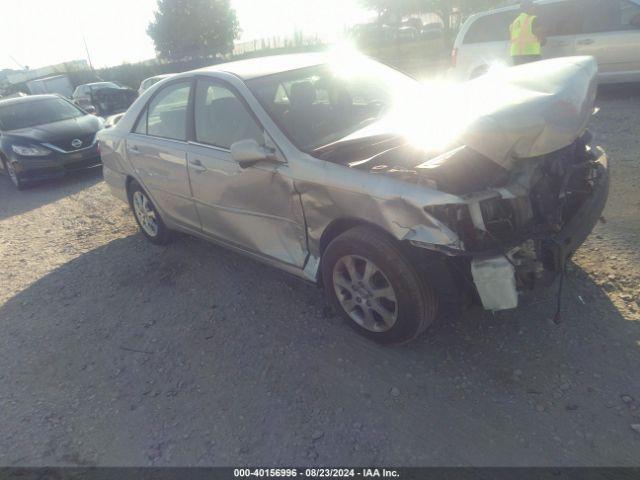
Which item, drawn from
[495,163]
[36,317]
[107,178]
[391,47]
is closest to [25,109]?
[107,178]

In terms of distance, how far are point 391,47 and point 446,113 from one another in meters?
28.1

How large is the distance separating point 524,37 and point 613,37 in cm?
188

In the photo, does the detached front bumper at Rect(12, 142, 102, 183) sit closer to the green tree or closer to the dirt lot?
the dirt lot

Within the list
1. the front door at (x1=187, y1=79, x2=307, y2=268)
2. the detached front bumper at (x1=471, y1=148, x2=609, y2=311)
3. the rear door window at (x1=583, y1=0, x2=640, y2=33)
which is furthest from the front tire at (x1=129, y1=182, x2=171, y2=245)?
the rear door window at (x1=583, y1=0, x2=640, y2=33)

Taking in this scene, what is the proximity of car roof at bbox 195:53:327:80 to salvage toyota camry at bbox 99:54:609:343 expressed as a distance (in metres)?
0.03

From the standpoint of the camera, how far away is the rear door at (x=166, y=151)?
155 inches

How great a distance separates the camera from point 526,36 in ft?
22.7

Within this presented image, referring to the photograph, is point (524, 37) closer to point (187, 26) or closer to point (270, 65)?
point (270, 65)

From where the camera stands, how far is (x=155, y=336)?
3.42m

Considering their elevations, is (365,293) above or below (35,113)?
below

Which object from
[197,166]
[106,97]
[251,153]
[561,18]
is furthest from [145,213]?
[106,97]

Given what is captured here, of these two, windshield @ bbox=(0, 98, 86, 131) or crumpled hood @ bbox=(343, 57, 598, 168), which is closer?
crumpled hood @ bbox=(343, 57, 598, 168)

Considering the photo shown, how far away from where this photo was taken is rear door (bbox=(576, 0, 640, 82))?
7.45 meters

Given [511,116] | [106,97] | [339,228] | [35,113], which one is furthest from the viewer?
[106,97]
